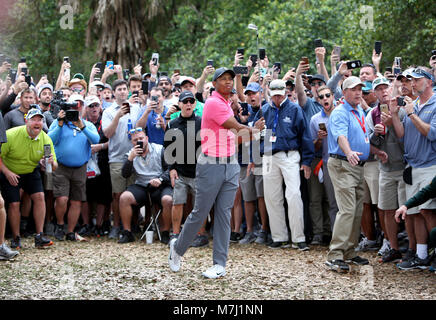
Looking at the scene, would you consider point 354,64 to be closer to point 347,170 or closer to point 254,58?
point 254,58

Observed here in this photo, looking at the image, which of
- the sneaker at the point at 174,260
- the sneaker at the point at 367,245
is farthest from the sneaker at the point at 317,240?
the sneaker at the point at 174,260

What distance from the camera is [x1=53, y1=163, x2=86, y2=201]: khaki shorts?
33.1 feet

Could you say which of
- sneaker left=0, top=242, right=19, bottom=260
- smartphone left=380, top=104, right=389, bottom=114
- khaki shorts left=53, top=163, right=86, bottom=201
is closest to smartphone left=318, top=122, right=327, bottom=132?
smartphone left=380, top=104, right=389, bottom=114

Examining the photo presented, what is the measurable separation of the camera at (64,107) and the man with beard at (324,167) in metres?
3.66

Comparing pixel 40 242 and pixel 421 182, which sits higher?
pixel 421 182

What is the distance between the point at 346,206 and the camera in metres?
7.55

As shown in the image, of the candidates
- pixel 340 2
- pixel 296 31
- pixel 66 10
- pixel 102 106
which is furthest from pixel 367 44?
pixel 66 10

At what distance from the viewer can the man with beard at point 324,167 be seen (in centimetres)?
930

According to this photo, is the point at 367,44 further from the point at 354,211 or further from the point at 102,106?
the point at 354,211

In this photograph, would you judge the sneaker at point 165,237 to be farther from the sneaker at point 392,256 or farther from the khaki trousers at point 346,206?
the sneaker at point 392,256

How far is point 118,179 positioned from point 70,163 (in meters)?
0.81

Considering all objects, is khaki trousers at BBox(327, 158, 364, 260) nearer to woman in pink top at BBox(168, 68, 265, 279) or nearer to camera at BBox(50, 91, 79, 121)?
woman in pink top at BBox(168, 68, 265, 279)

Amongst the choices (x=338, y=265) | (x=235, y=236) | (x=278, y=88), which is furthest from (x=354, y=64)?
(x=338, y=265)

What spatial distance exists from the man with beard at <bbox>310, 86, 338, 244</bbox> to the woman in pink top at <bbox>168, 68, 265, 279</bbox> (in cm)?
263
